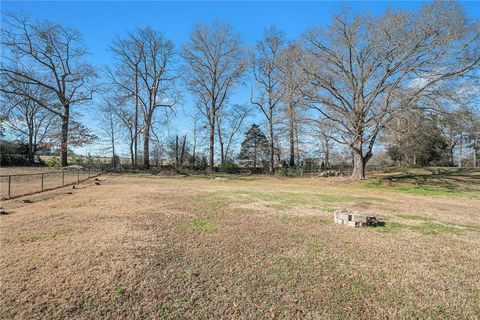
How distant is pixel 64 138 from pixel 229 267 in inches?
949

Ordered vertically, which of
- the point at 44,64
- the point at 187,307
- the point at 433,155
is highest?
the point at 44,64

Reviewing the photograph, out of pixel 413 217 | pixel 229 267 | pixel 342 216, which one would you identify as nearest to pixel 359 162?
pixel 413 217

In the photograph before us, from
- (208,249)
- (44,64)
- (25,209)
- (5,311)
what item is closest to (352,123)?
(208,249)

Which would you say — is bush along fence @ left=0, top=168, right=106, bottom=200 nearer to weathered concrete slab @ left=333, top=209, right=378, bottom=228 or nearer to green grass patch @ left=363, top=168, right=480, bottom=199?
weathered concrete slab @ left=333, top=209, right=378, bottom=228

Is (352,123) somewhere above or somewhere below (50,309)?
above

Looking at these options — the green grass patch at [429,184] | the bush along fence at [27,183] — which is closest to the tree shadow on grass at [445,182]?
the green grass patch at [429,184]

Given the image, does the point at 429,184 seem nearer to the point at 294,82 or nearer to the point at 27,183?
the point at 294,82

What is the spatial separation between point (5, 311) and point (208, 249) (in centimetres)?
250

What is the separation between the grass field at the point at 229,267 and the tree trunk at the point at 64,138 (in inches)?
718

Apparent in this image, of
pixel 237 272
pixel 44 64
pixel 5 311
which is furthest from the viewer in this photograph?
pixel 44 64

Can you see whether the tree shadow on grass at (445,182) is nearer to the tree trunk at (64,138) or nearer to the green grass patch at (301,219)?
the green grass patch at (301,219)

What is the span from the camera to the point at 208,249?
14.5 feet

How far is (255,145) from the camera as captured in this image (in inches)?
1441

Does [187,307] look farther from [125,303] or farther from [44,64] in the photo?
[44,64]
